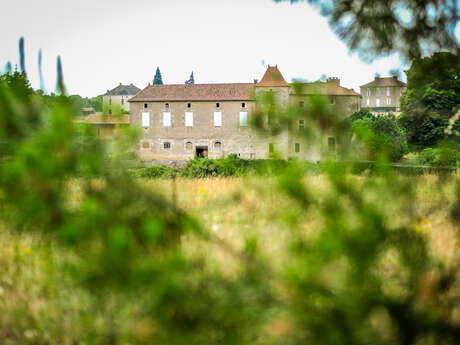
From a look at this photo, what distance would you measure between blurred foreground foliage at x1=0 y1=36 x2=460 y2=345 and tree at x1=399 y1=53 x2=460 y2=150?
95cm

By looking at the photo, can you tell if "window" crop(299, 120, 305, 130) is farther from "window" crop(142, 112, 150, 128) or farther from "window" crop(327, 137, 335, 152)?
"window" crop(142, 112, 150, 128)

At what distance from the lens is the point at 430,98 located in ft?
70.8

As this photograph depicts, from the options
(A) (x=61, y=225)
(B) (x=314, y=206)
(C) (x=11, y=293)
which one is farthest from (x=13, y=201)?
(C) (x=11, y=293)

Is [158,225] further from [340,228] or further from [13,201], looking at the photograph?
[340,228]

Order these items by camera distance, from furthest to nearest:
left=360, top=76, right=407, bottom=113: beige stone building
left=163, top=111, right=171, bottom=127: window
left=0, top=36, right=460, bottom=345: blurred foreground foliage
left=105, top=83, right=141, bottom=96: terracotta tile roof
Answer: left=105, top=83, right=141, bottom=96: terracotta tile roof < left=360, top=76, right=407, bottom=113: beige stone building < left=163, top=111, right=171, bottom=127: window < left=0, top=36, right=460, bottom=345: blurred foreground foliage

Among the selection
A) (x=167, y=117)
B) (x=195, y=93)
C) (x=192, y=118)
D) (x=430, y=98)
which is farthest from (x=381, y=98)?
(x=430, y=98)

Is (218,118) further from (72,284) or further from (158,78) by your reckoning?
(158,78)

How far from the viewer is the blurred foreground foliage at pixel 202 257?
1.02 meters

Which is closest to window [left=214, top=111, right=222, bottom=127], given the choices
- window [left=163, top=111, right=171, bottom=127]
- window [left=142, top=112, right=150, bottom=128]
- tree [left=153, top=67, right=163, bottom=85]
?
window [left=163, top=111, right=171, bottom=127]

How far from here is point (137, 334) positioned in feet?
5.08

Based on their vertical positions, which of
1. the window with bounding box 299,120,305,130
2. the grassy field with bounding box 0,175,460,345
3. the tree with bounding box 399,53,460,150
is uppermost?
the tree with bounding box 399,53,460,150

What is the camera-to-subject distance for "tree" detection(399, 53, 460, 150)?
125 inches

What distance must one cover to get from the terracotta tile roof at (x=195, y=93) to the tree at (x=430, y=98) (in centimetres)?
1296

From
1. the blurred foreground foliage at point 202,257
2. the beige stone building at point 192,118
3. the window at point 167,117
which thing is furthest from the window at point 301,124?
the window at point 167,117
